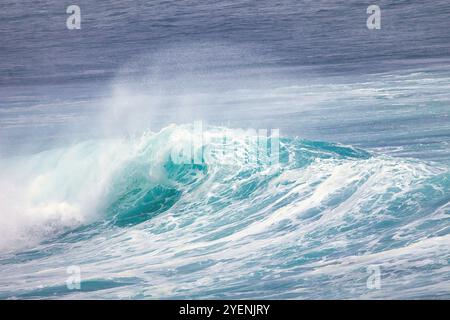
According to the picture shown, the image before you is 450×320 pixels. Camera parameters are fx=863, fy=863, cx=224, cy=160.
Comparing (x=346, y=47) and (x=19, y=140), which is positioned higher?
(x=346, y=47)

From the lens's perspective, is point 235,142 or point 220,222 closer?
point 220,222

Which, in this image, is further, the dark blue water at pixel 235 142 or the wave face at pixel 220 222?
the dark blue water at pixel 235 142

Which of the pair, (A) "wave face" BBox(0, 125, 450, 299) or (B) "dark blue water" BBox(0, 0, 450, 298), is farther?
(B) "dark blue water" BBox(0, 0, 450, 298)

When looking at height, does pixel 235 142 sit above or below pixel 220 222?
above

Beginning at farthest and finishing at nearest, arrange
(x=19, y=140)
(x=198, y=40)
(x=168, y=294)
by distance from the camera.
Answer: (x=198, y=40), (x=19, y=140), (x=168, y=294)
